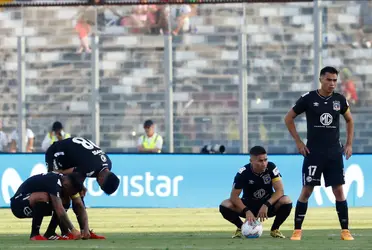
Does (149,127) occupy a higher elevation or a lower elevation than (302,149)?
higher

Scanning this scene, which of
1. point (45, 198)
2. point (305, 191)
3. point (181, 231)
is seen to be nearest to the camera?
point (305, 191)

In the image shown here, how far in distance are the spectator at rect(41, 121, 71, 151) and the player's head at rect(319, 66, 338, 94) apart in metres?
11.5

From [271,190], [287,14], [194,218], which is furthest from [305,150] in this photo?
[287,14]

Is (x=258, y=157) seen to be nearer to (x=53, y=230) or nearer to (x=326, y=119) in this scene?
(x=326, y=119)

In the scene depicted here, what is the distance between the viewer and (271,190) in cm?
1507

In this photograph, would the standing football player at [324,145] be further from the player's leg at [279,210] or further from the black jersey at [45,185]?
the black jersey at [45,185]

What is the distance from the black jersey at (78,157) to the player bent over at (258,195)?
1.70 meters

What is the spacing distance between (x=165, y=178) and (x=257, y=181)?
29.7ft

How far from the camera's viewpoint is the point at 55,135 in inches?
998

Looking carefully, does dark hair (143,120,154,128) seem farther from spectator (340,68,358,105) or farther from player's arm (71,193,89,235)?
player's arm (71,193,89,235)

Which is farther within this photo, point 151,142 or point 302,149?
point 151,142

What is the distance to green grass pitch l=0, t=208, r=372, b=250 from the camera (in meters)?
13.3

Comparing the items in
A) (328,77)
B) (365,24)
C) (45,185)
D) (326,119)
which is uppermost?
(365,24)

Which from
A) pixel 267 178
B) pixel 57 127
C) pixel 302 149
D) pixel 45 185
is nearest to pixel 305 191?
pixel 302 149
